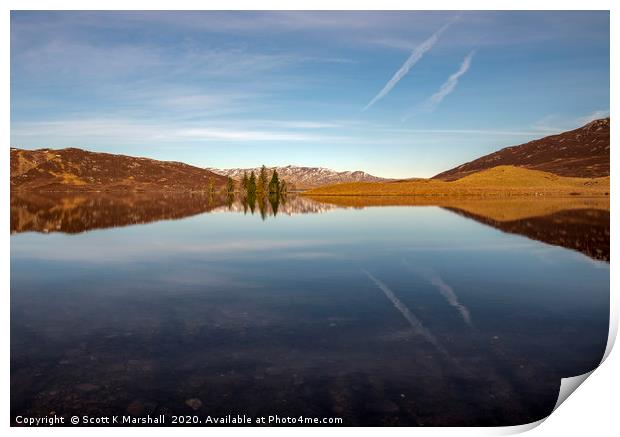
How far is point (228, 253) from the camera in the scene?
1066 inches

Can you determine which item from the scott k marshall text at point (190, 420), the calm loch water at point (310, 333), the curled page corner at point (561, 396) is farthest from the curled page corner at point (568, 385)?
the scott k marshall text at point (190, 420)

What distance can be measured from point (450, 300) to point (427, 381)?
6.90 m

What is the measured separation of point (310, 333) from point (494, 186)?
166754 millimetres

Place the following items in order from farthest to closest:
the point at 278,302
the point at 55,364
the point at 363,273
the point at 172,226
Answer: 1. the point at 172,226
2. the point at 363,273
3. the point at 278,302
4. the point at 55,364

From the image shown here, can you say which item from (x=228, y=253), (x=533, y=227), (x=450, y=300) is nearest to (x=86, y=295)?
(x=228, y=253)

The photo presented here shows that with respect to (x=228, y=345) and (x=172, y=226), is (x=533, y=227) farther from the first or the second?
(x=228, y=345)

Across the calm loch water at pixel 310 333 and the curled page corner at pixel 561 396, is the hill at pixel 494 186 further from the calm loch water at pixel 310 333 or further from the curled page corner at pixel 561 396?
the curled page corner at pixel 561 396

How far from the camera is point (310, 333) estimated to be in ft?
40.3

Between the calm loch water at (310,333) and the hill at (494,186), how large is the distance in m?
127

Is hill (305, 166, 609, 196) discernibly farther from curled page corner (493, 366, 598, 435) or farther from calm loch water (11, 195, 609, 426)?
Result: curled page corner (493, 366, 598, 435)

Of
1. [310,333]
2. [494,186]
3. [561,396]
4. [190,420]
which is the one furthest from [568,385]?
[494,186]

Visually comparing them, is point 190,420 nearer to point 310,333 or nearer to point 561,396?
point 310,333

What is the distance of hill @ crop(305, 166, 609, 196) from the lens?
470 feet

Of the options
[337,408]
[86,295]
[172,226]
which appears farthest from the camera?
[172,226]
